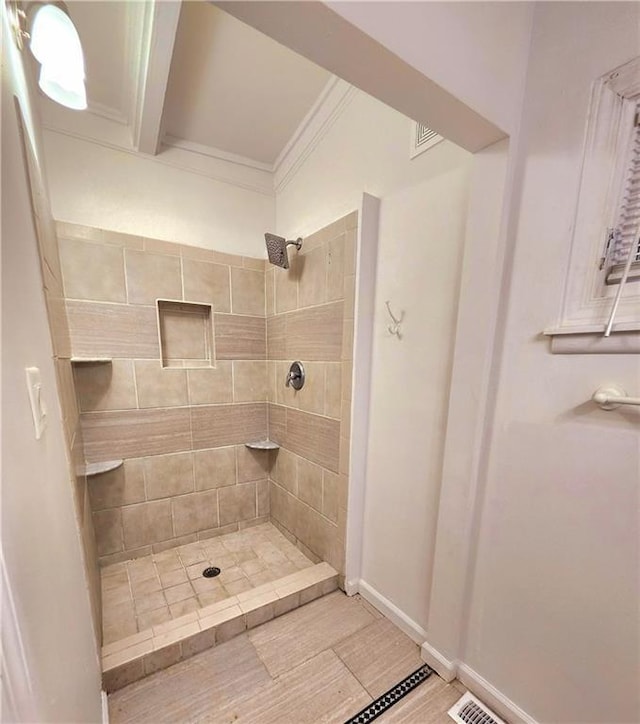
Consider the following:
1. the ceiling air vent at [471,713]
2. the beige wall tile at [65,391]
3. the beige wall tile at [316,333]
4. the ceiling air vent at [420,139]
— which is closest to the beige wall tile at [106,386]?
the beige wall tile at [65,391]

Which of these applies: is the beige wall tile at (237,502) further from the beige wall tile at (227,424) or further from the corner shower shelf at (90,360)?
the corner shower shelf at (90,360)

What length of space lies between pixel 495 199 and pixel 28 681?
4.61ft

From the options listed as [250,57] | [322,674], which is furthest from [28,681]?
[250,57]

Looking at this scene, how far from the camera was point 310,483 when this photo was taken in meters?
1.81

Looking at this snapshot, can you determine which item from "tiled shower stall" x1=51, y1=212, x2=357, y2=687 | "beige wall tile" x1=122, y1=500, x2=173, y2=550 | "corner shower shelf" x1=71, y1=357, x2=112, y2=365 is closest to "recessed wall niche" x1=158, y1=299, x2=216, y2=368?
"tiled shower stall" x1=51, y1=212, x2=357, y2=687

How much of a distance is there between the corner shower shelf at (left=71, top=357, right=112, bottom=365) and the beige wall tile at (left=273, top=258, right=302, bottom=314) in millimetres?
1034

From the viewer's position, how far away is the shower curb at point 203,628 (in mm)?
1143

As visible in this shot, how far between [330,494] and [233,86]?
217cm

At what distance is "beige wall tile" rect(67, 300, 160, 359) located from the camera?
162 cm

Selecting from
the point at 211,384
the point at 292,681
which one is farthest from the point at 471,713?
the point at 211,384

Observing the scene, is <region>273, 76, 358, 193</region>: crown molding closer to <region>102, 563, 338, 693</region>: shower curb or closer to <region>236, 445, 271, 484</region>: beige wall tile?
<region>236, 445, 271, 484</region>: beige wall tile

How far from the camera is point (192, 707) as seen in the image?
3.51 feet

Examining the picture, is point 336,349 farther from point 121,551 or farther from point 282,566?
point 121,551

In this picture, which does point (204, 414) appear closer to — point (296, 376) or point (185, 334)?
point (185, 334)
